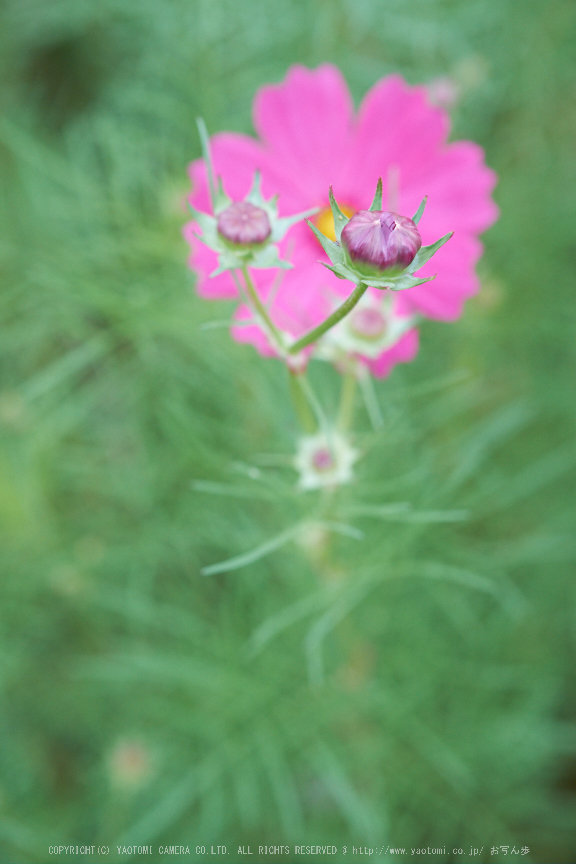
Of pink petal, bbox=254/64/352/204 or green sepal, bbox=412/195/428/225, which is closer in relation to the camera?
green sepal, bbox=412/195/428/225

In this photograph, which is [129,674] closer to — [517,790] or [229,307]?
[229,307]

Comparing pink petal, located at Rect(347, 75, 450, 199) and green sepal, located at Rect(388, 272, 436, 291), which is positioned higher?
pink petal, located at Rect(347, 75, 450, 199)

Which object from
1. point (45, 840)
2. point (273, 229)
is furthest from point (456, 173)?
point (45, 840)

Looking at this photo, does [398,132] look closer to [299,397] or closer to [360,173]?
[360,173]

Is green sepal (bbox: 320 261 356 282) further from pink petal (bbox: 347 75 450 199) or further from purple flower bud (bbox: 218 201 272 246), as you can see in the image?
pink petal (bbox: 347 75 450 199)

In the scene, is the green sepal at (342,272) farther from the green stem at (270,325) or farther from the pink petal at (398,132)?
the pink petal at (398,132)

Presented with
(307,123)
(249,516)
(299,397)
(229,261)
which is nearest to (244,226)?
(229,261)

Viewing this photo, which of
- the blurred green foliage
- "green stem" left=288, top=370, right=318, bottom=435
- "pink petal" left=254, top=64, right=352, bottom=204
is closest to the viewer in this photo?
"green stem" left=288, top=370, right=318, bottom=435

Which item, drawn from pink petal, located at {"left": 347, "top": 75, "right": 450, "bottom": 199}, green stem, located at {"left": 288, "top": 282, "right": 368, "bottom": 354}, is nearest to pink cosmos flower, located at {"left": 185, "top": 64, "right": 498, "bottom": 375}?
pink petal, located at {"left": 347, "top": 75, "right": 450, "bottom": 199}
